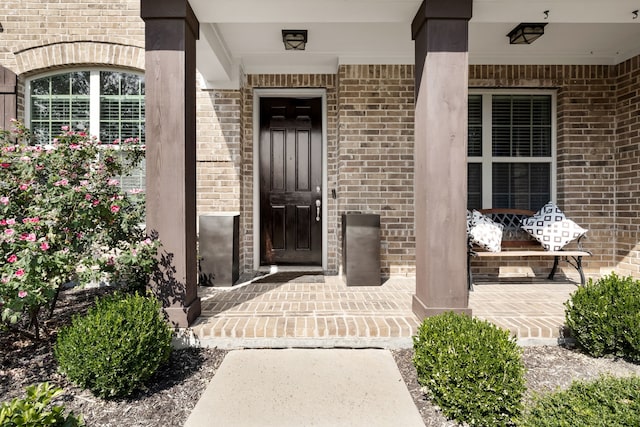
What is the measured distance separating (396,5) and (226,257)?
295 centimetres

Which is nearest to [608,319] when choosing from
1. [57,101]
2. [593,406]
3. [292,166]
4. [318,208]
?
[593,406]

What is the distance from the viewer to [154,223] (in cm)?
275

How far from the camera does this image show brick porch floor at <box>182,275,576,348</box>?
Answer: 2646 millimetres

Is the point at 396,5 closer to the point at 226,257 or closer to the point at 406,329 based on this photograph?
the point at 406,329

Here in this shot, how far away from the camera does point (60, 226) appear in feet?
8.16

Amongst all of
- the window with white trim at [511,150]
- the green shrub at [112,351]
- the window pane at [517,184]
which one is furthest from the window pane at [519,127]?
the green shrub at [112,351]

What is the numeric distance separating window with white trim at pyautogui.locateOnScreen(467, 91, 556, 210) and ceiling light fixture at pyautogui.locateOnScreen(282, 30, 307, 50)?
2.25 metres

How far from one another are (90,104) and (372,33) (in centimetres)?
347

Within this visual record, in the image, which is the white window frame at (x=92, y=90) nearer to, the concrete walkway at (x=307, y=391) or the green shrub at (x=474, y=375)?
the concrete walkway at (x=307, y=391)

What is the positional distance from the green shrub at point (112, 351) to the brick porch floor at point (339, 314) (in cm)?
50

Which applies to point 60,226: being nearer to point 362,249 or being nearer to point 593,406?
point 362,249

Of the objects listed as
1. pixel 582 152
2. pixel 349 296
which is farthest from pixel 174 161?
pixel 582 152

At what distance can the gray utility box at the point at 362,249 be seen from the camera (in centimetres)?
408

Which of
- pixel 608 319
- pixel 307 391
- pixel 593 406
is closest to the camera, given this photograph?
pixel 593 406
